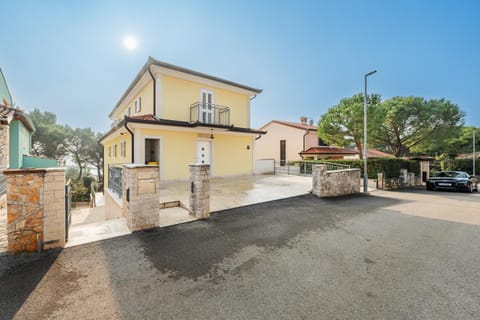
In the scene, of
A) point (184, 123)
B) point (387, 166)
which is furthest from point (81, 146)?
point (387, 166)

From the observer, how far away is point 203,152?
1183 cm

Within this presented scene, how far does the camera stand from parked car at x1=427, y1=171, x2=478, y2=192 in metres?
11.8

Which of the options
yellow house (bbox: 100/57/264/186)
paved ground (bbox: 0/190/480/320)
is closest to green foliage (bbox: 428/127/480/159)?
yellow house (bbox: 100/57/264/186)

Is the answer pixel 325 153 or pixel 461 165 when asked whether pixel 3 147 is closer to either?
pixel 325 153

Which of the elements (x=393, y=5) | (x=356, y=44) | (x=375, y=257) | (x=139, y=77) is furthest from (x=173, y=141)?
(x=356, y=44)

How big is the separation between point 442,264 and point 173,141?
1092 cm

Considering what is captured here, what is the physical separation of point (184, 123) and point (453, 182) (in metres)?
17.4

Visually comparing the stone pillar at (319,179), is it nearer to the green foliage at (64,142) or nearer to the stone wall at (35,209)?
the stone wall at (35,209)

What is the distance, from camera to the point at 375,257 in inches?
130

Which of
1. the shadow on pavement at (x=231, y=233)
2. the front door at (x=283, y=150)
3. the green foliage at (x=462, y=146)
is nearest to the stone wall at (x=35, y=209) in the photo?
the shadow on pavement at (x=231, y=233)

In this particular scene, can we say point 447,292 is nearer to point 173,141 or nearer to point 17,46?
point 173,141

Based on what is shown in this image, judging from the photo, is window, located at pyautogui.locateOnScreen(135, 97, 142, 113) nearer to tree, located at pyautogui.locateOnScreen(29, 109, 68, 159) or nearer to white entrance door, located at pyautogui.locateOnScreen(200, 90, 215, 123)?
white entrance door, located at pyautogui.locateOnScreen(200, 90, 215, 123)

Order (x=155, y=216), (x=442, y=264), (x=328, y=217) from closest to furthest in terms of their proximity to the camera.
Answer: (x=442, y=264) < (x=155, y=216) < (x=328, y=217)

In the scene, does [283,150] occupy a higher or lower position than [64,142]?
lower
